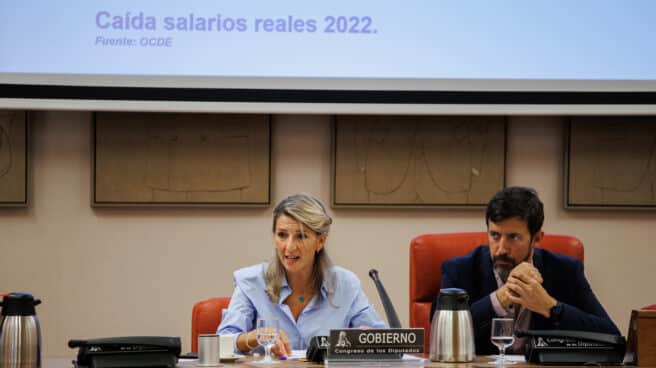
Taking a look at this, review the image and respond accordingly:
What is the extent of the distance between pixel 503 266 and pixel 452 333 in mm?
623

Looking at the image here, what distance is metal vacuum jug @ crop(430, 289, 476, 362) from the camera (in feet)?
8.13

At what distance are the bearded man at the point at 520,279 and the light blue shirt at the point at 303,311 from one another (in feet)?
1.04

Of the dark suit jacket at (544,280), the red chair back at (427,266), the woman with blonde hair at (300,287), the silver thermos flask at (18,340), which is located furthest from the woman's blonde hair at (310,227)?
the silver thermos flask at (18,340)

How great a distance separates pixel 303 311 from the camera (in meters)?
3.07

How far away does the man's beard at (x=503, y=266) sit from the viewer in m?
3.03

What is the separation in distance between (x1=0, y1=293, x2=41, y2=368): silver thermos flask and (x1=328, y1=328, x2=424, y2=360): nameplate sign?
713 mm

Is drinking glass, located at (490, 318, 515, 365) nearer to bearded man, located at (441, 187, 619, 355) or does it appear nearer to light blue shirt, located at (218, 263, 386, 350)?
bearded man, located at (441, 187, 619, 355)

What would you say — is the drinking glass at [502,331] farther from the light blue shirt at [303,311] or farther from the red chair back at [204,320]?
the red chair back at [204,320]

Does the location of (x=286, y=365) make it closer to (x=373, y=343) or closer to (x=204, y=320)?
(x=373, y=343)

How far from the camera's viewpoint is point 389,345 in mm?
2455

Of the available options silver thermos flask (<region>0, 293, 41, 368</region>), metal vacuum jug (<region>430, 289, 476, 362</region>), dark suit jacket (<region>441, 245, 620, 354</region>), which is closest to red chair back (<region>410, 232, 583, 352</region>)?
dark suit jacket (<region>441, 245, 620, 354</region>)

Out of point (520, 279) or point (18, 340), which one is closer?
point (18, 340)

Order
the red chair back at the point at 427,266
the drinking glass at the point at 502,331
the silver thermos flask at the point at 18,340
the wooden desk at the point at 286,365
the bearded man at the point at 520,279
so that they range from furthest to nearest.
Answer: the red chair back at the point at 427,266 < the bearded man at the point at 520,279 < the drinking glass at the point at 502,331 < the wooden desk at the point at 286,365 < the silver thermos flask at the point at 18,340

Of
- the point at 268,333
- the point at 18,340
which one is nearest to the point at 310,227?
the point at 268,333
